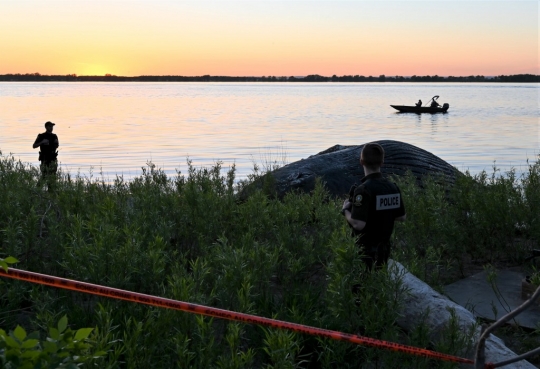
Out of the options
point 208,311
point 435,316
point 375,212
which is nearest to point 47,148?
point 375,212

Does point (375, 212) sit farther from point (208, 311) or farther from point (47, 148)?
point (47, 148)

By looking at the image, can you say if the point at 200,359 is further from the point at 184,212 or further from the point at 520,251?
the point at 520,251

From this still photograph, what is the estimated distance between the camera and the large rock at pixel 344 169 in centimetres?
1050

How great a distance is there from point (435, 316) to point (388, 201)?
41.0 inches

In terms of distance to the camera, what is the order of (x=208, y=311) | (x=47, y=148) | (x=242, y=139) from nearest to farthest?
(x=208, y=311) → (x=47, y=148) → (x=242, y=139)

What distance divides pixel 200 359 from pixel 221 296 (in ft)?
3.02

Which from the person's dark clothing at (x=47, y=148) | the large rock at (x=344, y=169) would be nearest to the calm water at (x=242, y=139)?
the person's dark clothing at (x=47, y=148)

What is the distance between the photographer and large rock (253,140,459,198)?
10.5 meters

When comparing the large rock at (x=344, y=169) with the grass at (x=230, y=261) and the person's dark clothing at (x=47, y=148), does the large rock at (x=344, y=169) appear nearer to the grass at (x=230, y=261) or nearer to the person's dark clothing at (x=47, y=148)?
the grass at (x=230, y=261)

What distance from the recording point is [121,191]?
356 inches

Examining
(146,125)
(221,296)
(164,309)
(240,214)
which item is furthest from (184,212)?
(146,125)

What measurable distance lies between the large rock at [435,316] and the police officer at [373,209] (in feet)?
1.06

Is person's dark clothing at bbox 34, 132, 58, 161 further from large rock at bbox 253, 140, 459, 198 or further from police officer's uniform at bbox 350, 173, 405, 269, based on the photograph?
police officer's uniform at bbox 350, 173, 405, 269

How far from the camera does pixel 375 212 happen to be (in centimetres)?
532
